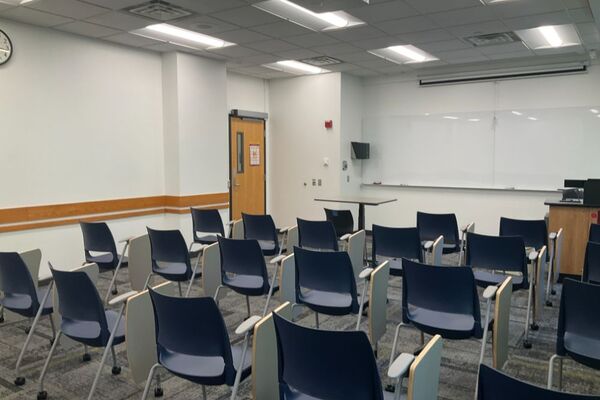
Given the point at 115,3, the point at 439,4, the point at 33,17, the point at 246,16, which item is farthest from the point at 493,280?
the point at 33,17

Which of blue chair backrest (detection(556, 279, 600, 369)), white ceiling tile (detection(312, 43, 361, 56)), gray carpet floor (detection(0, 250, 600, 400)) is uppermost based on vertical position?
white ceiling tile (detection(312, 43, 361, 56))

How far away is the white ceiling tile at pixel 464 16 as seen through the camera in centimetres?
495

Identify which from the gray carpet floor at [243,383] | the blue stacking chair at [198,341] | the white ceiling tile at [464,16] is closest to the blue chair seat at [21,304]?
the gray carpet floor at [243,383]

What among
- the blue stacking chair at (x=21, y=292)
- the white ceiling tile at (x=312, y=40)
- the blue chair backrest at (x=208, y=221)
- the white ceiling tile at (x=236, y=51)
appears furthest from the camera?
the white ceiling tile at (x=236, y=51)

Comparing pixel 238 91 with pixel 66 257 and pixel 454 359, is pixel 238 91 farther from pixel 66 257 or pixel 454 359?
pixel 454 359

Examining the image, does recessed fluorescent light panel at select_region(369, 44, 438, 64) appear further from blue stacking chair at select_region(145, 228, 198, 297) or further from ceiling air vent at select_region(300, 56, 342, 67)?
blue stacking chair at select_region(145, 228, 198, 297)

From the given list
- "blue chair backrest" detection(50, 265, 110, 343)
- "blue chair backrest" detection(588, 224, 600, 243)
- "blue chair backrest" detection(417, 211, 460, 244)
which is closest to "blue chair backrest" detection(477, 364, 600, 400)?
"blue chair backrest" detection(50, 265, 110, 343)

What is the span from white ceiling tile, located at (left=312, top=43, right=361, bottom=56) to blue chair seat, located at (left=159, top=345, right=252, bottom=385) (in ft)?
16.2

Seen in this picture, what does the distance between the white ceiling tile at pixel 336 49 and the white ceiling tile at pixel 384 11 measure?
3.93 feet

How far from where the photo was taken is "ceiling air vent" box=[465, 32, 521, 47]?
6000mm

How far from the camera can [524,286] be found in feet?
12.3

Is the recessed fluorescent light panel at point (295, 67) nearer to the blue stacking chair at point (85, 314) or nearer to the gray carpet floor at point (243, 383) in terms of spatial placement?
the gray carpet floor at point (243, 383)

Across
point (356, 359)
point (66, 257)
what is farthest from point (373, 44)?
point (356, 359)

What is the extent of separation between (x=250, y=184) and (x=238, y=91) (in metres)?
1.70
